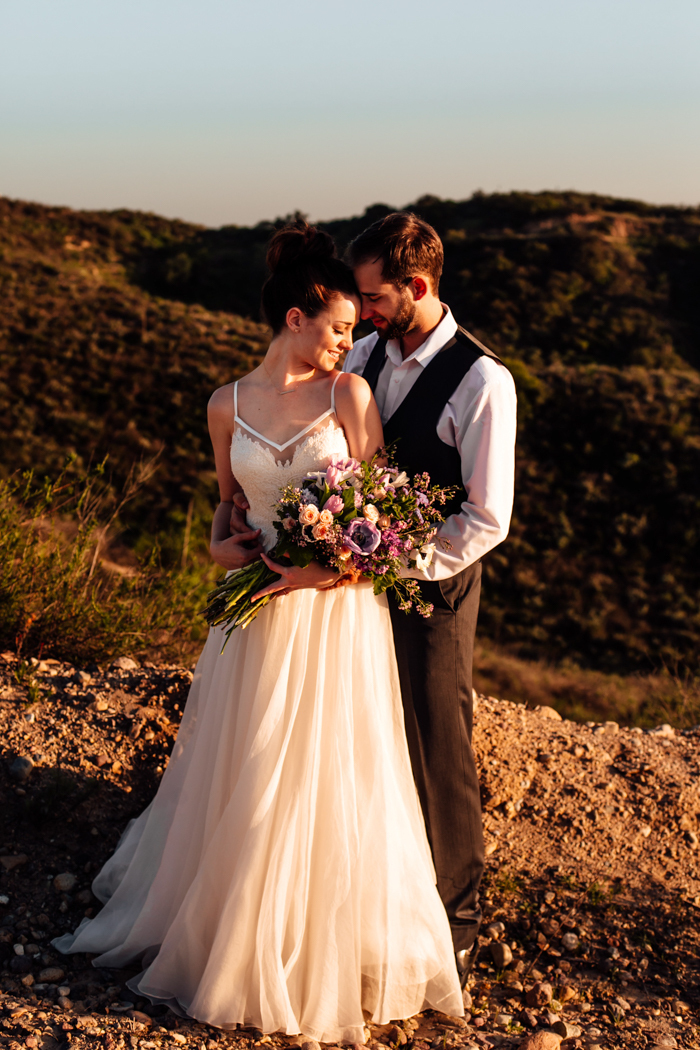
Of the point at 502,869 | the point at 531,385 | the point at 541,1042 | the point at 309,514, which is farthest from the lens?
the point at 531,385

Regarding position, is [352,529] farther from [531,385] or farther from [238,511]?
[531,385]

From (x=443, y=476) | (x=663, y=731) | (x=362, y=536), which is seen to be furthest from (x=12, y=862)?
(x=663, y=731)

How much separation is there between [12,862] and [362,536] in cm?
212

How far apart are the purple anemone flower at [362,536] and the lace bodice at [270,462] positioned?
315 mm

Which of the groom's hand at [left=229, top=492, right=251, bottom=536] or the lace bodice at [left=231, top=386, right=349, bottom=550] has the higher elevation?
the lace bodice at [left=231, top=386, right=349, bottom=550]

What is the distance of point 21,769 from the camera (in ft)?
11.3

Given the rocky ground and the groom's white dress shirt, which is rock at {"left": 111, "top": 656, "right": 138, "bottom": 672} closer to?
the rocky ground

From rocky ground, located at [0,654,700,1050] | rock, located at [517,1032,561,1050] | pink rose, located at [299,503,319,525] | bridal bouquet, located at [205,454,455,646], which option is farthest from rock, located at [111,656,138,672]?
rock, located at [517,1032,561,1050]

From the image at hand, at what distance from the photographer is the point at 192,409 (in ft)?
67.2

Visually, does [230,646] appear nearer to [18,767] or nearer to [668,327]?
[18,767]

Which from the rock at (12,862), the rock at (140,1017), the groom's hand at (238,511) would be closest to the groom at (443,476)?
the groom's hand at (238,511)

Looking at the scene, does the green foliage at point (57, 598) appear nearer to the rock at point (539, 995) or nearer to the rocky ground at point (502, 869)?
the rocky ground at point (502, 869)

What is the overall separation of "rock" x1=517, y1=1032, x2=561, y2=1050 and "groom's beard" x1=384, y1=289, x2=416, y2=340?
8.05 feet

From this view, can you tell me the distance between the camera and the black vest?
280cm
